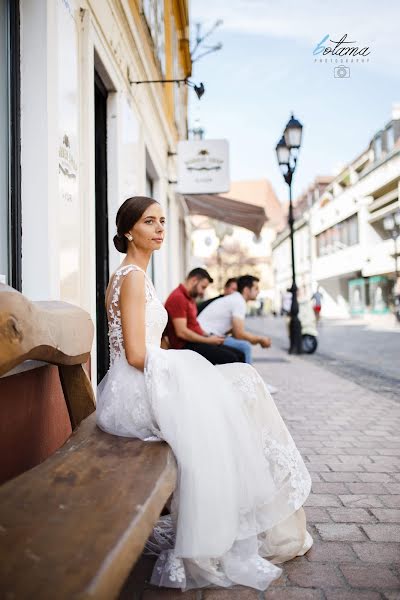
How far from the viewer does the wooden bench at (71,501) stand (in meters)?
1.19

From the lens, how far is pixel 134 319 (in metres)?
2.51

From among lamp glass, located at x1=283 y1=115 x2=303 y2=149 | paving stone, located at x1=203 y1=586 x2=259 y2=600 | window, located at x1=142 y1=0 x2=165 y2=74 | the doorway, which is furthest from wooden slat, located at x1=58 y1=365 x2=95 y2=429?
lamp glass, located at x1=283 y1=115 x2=303 y2=149

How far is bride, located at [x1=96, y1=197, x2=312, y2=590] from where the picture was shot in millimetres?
2184

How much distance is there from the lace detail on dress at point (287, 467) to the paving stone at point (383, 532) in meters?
0.47

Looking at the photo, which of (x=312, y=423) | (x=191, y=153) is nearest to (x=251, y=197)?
(x=191, y=153)

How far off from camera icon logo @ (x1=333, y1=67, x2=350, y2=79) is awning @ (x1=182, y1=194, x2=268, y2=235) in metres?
6.77

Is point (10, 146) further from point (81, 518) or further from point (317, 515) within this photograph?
point (317, 515)

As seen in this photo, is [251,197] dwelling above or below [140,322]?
above

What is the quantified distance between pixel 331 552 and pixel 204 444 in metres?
0.92

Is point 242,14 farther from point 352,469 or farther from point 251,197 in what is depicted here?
point 251,197

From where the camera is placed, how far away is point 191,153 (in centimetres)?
1073

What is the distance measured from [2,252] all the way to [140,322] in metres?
1.09

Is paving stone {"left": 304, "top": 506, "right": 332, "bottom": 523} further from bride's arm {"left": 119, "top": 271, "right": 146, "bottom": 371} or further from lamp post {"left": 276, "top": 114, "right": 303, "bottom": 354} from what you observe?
lamp post {"left": 276, "top": 114, "right": 303, "bottom": 354}

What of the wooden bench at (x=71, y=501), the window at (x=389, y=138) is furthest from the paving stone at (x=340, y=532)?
the window at (x=389, y=138)
